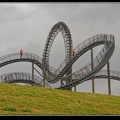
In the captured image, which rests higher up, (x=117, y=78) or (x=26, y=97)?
(x=117, y=78)

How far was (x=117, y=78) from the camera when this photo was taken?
42.0 m

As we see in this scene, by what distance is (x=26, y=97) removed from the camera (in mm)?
16266

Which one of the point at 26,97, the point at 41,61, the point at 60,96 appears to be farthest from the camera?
the point at 41,61

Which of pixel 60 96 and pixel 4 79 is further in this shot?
pixel 4 79

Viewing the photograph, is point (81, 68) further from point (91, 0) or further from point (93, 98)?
point (91, 0)

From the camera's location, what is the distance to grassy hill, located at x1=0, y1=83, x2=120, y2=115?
523 inches

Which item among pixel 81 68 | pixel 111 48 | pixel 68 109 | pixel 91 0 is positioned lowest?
pixel 68 109

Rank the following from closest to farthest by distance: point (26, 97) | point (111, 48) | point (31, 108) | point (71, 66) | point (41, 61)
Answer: point (31, 108) → point (26, 97) → point (111, 48) → point (71, 66) → point (41, 61)

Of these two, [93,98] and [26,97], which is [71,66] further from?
[26,97]

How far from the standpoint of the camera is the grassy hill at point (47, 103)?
13.3m

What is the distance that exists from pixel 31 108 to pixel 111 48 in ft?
68.9

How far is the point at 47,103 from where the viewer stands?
1534 centimetres

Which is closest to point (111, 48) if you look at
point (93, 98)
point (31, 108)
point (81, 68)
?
point (81, 68)
